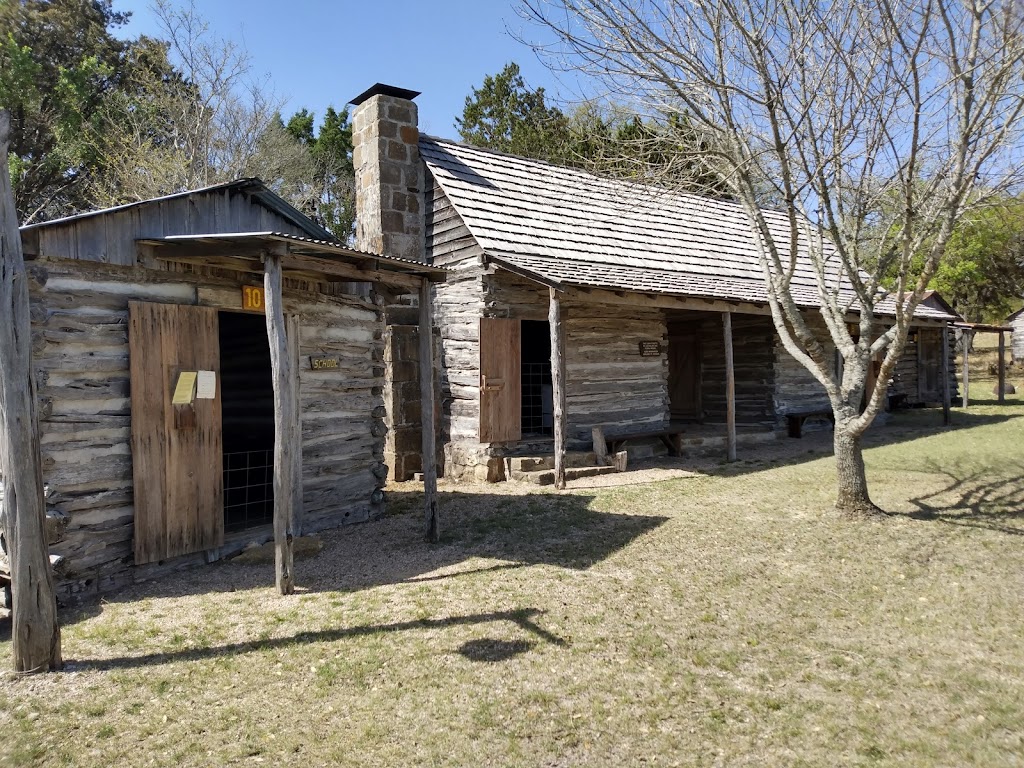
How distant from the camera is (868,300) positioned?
7.02m

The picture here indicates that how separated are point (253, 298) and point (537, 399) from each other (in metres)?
8.05

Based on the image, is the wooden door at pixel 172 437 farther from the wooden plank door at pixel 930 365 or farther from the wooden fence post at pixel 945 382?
the wooden plank door at pixel 930 365

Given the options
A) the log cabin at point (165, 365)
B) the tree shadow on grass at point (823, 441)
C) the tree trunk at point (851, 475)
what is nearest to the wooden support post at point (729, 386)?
the tree shadow on grass at point (823, 441)

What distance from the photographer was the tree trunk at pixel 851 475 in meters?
7.30

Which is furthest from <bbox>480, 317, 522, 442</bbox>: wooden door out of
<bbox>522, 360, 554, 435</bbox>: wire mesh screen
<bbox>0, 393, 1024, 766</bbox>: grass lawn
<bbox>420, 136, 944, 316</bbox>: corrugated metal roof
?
<bbox>0, 393, 1024, 766</bbox>: grass lawn

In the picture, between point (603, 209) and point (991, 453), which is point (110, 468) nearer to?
point (603, 209)

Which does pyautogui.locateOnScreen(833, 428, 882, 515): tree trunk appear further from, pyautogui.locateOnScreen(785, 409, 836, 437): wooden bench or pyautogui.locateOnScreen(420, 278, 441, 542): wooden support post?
pyautogui.locateOnScreen(785, 409, 836, 437): wooden bench

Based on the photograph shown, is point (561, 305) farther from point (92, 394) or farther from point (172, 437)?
point (92, 394)

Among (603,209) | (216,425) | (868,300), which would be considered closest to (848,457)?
(868,300)

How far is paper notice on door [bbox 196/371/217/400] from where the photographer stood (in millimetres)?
5988

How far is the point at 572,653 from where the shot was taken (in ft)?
14.0

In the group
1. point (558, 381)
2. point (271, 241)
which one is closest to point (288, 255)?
point (271, 241)

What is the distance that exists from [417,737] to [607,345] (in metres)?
9.16

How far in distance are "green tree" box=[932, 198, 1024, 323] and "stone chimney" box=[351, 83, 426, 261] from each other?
28.0 meters
